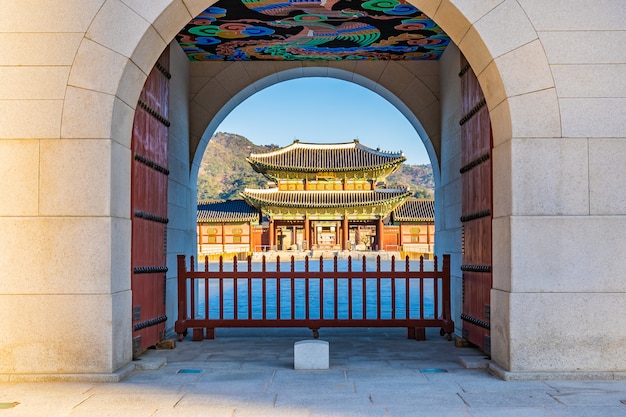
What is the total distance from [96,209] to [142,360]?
1559mm

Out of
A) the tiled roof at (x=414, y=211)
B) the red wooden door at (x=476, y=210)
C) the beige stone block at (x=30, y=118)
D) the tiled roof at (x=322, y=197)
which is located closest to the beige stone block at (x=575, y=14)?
the red wooden door at (x=476, y=210)

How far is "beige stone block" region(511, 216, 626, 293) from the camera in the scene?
4.61 m

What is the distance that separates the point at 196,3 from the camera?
16.0 feet

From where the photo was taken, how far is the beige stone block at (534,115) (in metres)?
4.67

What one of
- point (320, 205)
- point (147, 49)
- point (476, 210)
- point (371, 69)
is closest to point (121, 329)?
point (147, 49)

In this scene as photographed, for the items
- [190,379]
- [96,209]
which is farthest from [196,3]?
[190,379]

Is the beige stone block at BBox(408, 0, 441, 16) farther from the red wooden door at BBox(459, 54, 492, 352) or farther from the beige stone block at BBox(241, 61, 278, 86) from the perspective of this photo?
the beige stone block at BBox(241, 61, 278, 86)

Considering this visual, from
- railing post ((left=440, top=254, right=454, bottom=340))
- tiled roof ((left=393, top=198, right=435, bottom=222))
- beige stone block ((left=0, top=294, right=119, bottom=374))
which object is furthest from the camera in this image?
tiled roof ((left=393, top=198, right=435, bottom=222))

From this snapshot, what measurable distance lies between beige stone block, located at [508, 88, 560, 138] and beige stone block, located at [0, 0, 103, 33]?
3650mm

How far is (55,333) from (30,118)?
1803mm

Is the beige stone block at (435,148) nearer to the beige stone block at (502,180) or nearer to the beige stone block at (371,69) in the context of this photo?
the beige stone block at (371,69)

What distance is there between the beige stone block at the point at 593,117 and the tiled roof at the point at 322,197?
109ft

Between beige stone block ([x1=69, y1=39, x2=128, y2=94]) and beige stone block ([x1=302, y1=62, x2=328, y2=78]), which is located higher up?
beige stone block ([x1=302, y1=62, x2=328, y2=78])

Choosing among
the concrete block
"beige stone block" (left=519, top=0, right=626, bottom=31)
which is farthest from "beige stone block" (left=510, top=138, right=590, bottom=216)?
the concrete block
